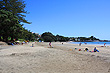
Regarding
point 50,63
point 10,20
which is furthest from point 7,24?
point 50,63

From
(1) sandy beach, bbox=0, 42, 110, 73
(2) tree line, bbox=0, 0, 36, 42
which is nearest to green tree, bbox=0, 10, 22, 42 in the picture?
(2) tree line, bbox=0, 0, 36, 42

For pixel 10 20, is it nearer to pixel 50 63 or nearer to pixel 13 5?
pixel 13 5

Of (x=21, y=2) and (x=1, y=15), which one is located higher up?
(x=21, y=2)

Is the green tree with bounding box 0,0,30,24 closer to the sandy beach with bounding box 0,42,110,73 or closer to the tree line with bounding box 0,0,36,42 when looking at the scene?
the tree line with bounding box 0,0,36,42

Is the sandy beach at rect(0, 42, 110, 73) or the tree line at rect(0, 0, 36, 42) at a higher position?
the tree line at rect(0, 0, 36, 42)

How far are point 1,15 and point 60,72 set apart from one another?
29132mm

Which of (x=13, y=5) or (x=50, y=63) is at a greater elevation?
(x=13, y=5)

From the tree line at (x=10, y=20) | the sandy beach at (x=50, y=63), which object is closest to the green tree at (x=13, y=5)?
the tree line at (x=10, y=20)

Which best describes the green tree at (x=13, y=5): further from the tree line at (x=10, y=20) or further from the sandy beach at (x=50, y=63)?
the sandy beach at (x=50, y=63)

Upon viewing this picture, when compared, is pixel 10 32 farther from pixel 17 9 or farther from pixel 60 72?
pixel 60 72

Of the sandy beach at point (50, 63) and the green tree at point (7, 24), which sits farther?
the green tree at point (7, 24)

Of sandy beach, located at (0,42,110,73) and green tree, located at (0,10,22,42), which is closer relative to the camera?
sandy beach, located at (0,42,110,73)

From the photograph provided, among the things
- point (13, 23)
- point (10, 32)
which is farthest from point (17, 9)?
point (10, 32)

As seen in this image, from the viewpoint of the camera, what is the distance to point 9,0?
3494cm
